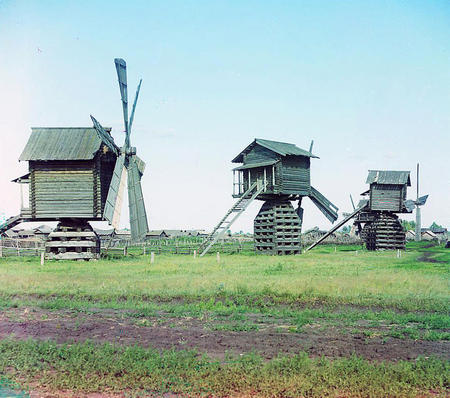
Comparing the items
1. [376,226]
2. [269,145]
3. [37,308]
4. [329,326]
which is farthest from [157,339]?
[376,226]

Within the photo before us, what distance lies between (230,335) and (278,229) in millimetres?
28038

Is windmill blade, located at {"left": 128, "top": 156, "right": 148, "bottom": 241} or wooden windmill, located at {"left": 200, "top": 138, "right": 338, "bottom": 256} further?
wooden windmill, located at {"left": 200, "top": 138, "right": 338, "bottom": 256}

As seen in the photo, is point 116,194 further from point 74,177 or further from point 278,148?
point 278,148

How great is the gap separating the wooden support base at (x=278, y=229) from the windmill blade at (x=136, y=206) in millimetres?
13201

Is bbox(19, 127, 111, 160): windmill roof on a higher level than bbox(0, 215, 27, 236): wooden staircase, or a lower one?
higher

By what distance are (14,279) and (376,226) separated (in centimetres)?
3756

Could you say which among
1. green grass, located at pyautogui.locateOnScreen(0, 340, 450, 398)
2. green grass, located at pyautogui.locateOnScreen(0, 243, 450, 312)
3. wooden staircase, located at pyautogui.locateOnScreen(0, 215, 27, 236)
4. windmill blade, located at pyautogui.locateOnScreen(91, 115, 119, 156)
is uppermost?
windmill blade, located at pyautogui.locateOnScreen(91, 115, 119, 156)

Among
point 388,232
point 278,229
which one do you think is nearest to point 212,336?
point 278,229

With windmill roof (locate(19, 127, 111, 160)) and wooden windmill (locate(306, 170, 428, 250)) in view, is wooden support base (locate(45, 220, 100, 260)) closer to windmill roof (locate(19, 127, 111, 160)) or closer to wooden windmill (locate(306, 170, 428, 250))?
windmill roof (locate(19, 127, 111, 160))

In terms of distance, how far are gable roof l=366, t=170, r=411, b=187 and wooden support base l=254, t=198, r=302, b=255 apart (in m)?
12.2

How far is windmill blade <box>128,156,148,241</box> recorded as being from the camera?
88.5ft

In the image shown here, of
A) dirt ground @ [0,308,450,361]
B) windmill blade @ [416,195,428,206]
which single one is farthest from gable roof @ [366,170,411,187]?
dirt ground @ [0,308,450,361]

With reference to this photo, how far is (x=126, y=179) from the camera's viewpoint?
30.0m

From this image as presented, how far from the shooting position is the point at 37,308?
15.2m
